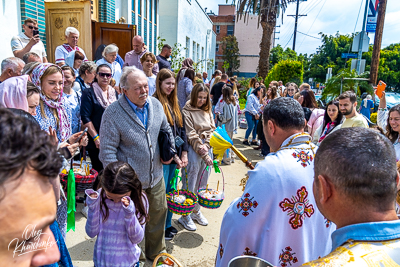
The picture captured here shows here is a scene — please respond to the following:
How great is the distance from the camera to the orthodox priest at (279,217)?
1.63 metres

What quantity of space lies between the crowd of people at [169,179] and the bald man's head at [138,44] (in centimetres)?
233

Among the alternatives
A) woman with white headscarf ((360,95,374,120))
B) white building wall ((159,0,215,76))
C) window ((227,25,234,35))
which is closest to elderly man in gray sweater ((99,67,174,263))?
woman with white headscarf ((360,95,374,120))

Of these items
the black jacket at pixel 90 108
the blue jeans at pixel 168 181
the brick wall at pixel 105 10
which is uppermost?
the brick wall at pixel 105 10

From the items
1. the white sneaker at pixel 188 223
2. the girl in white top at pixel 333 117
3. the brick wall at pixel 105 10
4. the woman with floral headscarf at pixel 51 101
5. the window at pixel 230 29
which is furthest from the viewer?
the window at pixel 230 29

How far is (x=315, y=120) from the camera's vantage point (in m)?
5.85

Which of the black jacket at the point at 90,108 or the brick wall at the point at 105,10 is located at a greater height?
the brick wall at the point at 105,10

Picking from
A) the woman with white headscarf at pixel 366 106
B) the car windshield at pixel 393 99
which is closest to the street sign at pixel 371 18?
the woman with white headscarf at pixel 366 106

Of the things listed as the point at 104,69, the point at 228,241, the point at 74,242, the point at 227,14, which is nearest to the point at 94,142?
the point at 104,69

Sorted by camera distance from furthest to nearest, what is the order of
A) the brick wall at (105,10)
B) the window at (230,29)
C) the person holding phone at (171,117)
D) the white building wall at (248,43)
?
the window at (230,29) < the white building wall at (248,43) < the brick wall at (105,10) < the person holding phone at (171,117)

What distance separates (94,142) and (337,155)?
3.51 meters

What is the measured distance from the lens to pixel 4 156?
20.2 inches

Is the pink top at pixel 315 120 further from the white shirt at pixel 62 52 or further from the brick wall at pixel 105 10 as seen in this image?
the brick wall at pixel 105 10

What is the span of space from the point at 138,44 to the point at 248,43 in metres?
40.5

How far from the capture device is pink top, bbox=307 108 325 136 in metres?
5.75
